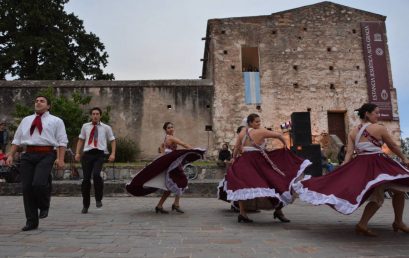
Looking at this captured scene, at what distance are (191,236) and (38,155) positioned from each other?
7.38ft

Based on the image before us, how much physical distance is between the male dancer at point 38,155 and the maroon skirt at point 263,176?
2.43m

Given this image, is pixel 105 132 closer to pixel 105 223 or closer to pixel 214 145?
pixel 105 223

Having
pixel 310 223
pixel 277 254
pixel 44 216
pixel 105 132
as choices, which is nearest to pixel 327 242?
pixel 277 254

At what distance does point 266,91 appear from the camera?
21.5m

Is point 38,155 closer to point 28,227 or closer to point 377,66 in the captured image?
point 28,227

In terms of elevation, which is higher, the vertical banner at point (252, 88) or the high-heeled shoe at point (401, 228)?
the vertical banner at point (252, 88)

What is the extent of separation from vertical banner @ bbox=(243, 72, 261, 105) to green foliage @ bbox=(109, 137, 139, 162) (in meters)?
6.57

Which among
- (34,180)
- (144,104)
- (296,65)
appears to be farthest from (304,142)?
(34,180)

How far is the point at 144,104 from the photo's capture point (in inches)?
806

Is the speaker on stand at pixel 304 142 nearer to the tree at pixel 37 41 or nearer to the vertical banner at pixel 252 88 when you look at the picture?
the vertical banner at pixel 252 88

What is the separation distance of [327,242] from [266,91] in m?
17.8

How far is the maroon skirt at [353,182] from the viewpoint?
4.30m

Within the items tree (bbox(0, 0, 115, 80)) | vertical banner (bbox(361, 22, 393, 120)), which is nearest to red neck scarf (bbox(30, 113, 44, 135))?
vertical banner (bbox(361, 22, 393, 120))

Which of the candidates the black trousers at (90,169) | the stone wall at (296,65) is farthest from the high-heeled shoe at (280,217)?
the stone wall at (296,65)
